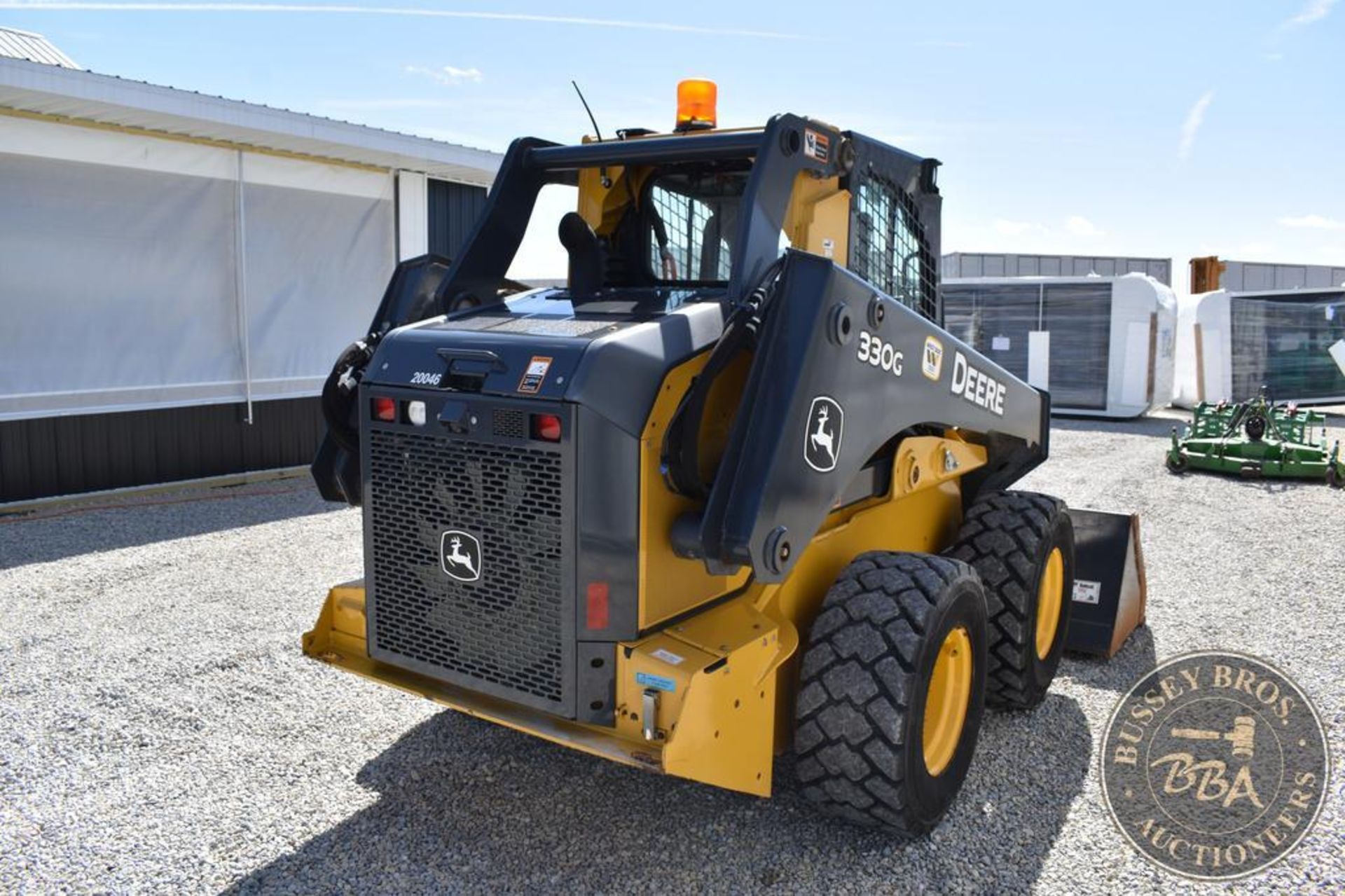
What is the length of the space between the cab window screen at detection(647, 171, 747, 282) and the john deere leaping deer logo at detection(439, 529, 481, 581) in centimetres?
147

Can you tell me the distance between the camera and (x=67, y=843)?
133 inches

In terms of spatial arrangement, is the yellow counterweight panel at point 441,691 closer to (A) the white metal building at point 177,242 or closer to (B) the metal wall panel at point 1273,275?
(A) the white metal building at point 177,242

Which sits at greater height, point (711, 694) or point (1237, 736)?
point (711, 694)

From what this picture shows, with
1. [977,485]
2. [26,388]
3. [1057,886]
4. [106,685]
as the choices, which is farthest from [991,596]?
[26,388]

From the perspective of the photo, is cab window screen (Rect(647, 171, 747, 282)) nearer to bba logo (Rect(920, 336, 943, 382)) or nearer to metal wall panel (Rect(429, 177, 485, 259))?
bba logo (Rect(920, 336, 943, 382))

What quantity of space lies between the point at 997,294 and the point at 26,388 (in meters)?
14.9

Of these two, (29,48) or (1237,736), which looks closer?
(1237,736)

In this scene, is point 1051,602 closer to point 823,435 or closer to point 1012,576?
point 1012,576

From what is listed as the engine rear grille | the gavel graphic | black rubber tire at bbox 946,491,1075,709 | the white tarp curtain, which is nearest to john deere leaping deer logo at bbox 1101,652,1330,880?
the gavel graphic

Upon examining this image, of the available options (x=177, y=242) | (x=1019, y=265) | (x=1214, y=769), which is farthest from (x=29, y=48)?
(x=1019, y=265)

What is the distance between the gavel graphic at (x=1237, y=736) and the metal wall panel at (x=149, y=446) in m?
8.74

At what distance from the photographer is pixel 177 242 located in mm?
9617

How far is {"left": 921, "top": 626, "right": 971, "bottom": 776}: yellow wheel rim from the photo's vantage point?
356 centimetres

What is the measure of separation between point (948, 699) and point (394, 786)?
2052 millimetres
